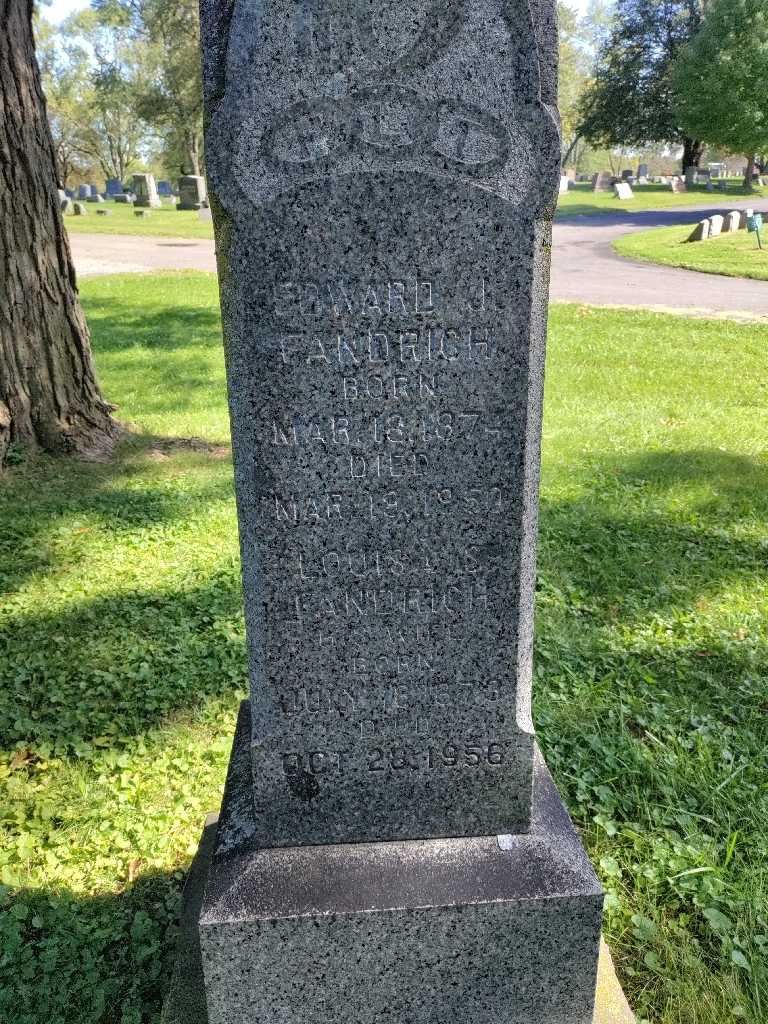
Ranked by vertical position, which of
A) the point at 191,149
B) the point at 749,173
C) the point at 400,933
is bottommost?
the point at 400,933

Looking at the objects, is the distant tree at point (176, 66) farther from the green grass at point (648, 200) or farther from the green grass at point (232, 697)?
the green grass at point (232, 697)

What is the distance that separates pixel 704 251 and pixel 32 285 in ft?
60.2

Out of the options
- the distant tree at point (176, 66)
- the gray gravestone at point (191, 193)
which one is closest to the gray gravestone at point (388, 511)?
the gray gravestone at point (191, 193)

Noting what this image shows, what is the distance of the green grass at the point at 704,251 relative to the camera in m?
17.0

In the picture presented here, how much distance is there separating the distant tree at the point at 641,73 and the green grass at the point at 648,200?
10.7 ft

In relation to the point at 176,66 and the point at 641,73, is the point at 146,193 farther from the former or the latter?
the point at 641,73

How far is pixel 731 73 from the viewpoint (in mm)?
35969

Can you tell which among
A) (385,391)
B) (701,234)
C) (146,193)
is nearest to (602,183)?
(146,193)

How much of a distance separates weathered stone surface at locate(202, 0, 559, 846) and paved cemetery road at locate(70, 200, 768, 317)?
12.2m

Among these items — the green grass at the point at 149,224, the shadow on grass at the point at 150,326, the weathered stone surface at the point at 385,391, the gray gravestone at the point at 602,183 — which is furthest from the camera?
the gray gravestone at the point at 602,183

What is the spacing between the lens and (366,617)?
6.48 ft

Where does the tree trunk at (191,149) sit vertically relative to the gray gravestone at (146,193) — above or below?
above

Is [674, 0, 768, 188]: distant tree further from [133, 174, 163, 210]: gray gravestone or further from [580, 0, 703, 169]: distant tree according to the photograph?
[133, 174, 163, 210]: gray gravestone

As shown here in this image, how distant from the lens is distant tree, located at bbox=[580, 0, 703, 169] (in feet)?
145
